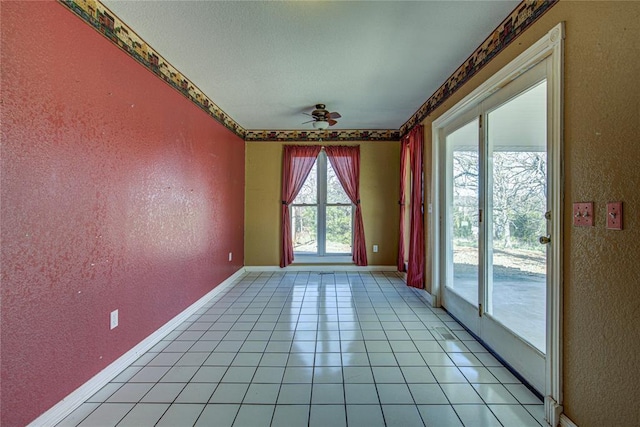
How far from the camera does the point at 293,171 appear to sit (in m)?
5.03

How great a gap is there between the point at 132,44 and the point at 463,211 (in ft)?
10.6

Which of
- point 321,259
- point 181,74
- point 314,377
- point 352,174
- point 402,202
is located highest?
point 181,74

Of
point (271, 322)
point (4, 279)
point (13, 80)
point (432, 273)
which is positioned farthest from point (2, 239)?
point (432, 273)

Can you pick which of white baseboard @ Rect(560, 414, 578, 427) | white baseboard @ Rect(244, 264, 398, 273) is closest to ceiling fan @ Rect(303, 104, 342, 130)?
white baseboard @ Rect(244, 264, 398, 273)

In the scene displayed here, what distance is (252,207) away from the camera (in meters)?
5.13

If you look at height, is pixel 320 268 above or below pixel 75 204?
below

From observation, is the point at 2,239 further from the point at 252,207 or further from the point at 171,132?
the point at 252,207

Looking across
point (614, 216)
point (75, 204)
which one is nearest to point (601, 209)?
point (614, 216)

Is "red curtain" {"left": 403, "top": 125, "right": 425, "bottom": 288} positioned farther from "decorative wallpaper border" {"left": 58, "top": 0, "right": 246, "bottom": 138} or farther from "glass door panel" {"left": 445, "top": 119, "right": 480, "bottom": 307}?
"decorative wallpaper border" {"left": 58, "top": 0, "right": 246, "bottom": 138}

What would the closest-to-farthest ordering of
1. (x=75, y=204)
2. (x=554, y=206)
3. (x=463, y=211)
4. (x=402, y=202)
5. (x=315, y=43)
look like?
1. (x=554, y=206)
2. (x=75, y=204)
3. (x=315, y=43)
4. (x=463, y=211)
5. (x=402, y=202)

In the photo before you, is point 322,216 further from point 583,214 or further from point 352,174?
point 583,214

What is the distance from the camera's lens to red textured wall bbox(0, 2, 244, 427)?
1.35 m

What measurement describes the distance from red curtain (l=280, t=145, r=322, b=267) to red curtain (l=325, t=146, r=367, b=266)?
35 centimetres

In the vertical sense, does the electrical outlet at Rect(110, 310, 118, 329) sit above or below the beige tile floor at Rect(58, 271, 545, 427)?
above
